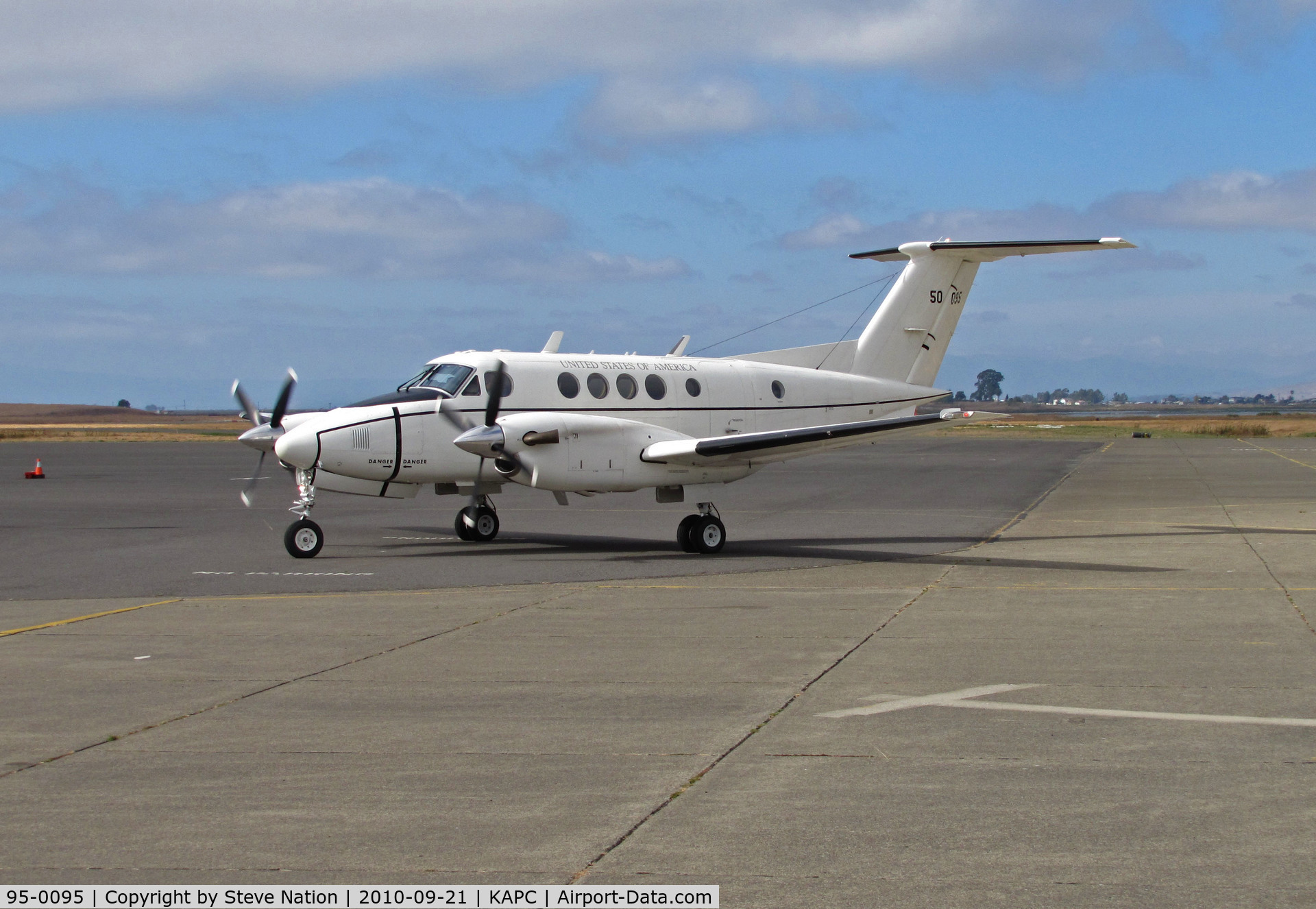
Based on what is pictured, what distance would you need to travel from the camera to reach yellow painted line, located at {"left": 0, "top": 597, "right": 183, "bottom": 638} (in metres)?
11.4

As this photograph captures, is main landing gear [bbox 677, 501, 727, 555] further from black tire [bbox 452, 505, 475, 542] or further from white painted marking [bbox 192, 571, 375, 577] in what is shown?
white painted marking [bbox 192, 571, 375, 577]

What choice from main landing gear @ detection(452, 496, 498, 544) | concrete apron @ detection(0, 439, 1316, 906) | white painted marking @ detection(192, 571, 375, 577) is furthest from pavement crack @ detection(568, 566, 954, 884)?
main landing gear @ detection(452, 496, 498, 544)

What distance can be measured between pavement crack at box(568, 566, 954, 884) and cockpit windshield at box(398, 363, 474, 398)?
28.1 ft

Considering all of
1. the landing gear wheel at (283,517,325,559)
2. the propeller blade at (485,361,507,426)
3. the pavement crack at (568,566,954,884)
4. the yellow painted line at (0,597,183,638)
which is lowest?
the pavement crack at (568,566,954,884)

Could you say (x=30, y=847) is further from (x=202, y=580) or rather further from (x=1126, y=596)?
(x=1126, y=596)

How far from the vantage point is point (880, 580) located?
15.2 meters

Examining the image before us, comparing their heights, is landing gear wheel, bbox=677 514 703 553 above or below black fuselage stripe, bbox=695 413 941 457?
below

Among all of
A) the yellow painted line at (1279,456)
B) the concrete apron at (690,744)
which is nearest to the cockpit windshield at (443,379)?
the concrete apron at (690,744)

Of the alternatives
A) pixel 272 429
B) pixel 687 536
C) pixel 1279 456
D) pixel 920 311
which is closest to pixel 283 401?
pixel 272 429

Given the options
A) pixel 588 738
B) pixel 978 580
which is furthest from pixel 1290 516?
pixel 588 738

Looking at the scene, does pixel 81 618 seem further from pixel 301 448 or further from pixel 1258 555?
pixel 1258 555

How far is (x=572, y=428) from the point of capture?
18047mm

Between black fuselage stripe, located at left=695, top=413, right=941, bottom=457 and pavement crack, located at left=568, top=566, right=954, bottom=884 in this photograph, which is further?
black fuselage stripe, located at left=695, top=413, right=941, bottom=457

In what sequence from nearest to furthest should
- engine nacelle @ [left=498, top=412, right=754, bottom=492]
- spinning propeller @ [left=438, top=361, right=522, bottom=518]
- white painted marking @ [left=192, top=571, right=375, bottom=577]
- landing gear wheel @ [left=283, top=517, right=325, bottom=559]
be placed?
white painted marking @ [left=192, top=571, right=375, bottom=577] < landing gear wheel @ [left=283, top=517, right=325, bottom=559] < spinning propeller @ [left=438, top=361, right=522, bottom=518] < engine nacelle @ [left=498, top=412, right=754, bottom=492]
